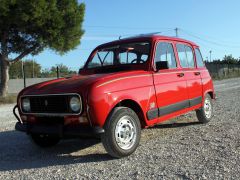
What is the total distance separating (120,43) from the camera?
23.9 ft

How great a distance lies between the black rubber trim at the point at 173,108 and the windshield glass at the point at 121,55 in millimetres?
917

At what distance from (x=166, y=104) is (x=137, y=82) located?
0.89 metres

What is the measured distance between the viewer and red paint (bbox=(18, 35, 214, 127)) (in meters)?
5.22

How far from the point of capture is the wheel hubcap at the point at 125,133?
18.0 feet

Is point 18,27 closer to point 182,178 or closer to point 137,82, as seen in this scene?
point 137,82

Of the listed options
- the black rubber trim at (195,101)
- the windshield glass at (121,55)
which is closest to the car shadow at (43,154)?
the windshield glass at (121,55)

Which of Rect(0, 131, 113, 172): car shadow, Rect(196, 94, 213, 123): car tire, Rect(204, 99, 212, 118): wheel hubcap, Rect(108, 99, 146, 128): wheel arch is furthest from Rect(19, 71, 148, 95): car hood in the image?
Rect(204, 99, 212, 118): wheel hubcap

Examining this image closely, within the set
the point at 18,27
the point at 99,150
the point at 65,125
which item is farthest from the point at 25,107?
the point at 18,27

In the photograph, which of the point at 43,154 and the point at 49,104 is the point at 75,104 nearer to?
the point at 49,104

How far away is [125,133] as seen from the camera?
5605 mm

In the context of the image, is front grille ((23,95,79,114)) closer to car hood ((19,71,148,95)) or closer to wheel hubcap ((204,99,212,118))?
car hood ((19,71,148,95))

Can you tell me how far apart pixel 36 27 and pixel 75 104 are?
16386 mm

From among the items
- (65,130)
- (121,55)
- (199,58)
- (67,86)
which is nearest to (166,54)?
(121,55)

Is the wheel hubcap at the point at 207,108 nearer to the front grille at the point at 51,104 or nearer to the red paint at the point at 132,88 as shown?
the red paint at the point at 132,88
